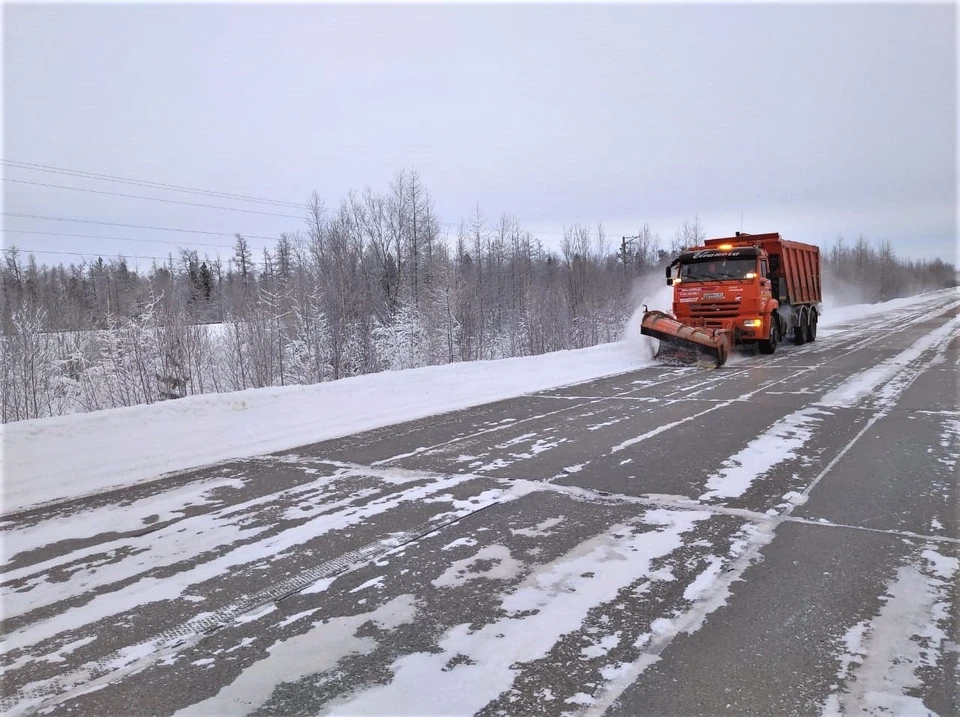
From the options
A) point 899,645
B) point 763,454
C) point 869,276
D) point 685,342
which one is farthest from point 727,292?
point 869,276

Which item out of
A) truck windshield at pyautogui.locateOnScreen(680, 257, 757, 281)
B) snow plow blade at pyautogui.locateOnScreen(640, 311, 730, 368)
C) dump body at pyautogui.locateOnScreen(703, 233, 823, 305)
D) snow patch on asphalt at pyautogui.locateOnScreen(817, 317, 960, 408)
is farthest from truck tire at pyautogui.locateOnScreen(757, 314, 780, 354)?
snow patch on asphalt at pyautogui.locateOnScreen(817, 317, 960, 408)

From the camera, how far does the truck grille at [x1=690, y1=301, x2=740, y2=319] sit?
16719 mm

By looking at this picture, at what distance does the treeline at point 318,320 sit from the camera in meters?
21.6

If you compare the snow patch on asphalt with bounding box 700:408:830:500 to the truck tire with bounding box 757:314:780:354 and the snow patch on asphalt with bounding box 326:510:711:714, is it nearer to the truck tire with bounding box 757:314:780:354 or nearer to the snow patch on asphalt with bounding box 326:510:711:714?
the snow patch on asphalt with bounding box 326:510:711:714

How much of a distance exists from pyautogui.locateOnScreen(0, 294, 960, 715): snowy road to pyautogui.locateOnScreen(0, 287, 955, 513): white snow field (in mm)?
692

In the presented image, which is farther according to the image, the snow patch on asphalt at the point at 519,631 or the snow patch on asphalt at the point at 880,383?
the snow patch on asphalt at the point at 880,383

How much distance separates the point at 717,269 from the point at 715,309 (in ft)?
3.84

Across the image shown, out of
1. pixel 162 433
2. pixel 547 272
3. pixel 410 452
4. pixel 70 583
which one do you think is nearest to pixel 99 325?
pixel 162 433

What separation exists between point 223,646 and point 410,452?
4272 mm

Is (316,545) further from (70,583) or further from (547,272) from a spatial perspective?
(547,272)

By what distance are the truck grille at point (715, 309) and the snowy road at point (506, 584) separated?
9.73 m

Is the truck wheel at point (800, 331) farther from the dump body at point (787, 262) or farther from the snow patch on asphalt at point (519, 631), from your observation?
the snow patch on asphalt at point (519, 631)

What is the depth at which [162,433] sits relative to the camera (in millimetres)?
8414

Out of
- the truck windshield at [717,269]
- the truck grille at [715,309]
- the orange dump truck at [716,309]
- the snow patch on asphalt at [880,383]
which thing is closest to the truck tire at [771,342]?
the orange dump truck at [716,309]
